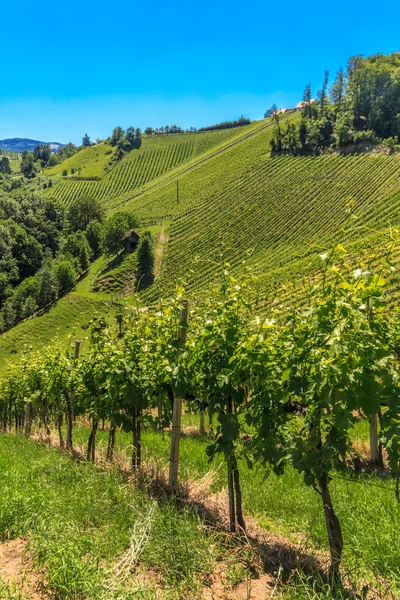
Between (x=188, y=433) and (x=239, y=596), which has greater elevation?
(x=239, y=596)

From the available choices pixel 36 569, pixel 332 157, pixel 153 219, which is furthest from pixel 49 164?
pixel 36 569

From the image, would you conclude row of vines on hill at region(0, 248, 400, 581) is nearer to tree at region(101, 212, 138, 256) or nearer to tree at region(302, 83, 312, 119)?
tree at region(101, 212, 138, 256)

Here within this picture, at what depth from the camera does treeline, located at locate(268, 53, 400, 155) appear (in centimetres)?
8619

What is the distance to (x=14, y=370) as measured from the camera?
16.1m

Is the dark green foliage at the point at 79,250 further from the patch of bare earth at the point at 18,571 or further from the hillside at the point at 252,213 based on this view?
the patch of bare earth at the point at 18,571

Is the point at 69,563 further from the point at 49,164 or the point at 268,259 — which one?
the point at 49,164

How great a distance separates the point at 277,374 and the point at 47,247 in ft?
302

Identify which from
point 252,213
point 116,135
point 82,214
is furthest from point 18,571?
point 116,135

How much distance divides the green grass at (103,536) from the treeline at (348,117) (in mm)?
89793

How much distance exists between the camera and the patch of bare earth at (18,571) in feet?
11.5

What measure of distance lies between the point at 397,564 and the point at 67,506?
3.64m

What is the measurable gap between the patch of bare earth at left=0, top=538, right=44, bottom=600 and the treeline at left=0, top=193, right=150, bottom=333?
5482 centimetres

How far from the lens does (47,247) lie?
87.7 meters

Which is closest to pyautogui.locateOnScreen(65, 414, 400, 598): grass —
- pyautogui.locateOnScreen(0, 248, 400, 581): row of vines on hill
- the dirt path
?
pyautogui.locateOnScreen(0, 248, 400, 581): row of vines on hill
